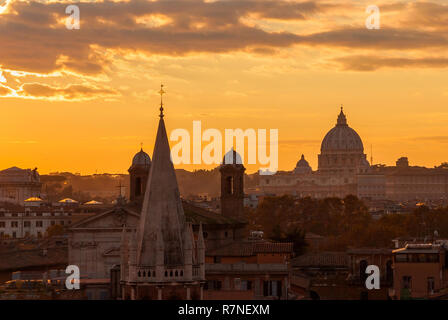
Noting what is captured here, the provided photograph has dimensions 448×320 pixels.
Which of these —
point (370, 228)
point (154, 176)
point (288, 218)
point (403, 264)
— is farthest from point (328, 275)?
point (288, 218)

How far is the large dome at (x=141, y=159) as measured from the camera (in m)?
84.8

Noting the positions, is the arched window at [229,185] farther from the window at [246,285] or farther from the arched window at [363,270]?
the window at [246,285]

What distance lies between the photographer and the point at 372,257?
72062 millimetres

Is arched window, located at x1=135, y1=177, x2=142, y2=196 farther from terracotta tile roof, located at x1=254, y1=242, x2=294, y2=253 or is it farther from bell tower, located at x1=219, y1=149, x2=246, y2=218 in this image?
terracotta tile roof, located at x1=254, y1=242, x2=294, y2=253

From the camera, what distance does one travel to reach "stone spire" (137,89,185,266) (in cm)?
4266

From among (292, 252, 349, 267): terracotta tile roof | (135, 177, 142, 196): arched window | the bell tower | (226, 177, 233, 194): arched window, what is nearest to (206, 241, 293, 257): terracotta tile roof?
(292, 252, 349, 267): terracotta tile roof

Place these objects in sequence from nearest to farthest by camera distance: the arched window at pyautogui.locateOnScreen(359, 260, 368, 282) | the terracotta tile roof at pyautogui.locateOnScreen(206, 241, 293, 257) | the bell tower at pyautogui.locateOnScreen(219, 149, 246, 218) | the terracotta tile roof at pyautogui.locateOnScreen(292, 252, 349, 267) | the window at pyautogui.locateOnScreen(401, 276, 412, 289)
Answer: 1. the window at pyautogui.locateOnScreen(401, 276, 412, 289)
2. the arched window at pyautogui.locateOnScreen(359, 260, 368, 282)
3. the terracotta tile roof at pyautogui.locateOnScreen(206, 241, 293, 257)
4. the terracotta tile roof at pyautogui.locateOnScreen(292, 252, 349, 267)
5. the bell tower at pyautogui.locateOnScreen(219, 149, 246, 218)

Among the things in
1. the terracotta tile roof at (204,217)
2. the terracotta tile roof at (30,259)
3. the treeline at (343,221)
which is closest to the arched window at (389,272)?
the terracotta tile roof at (204,217)

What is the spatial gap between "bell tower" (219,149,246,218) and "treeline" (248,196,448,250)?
29.1 m
